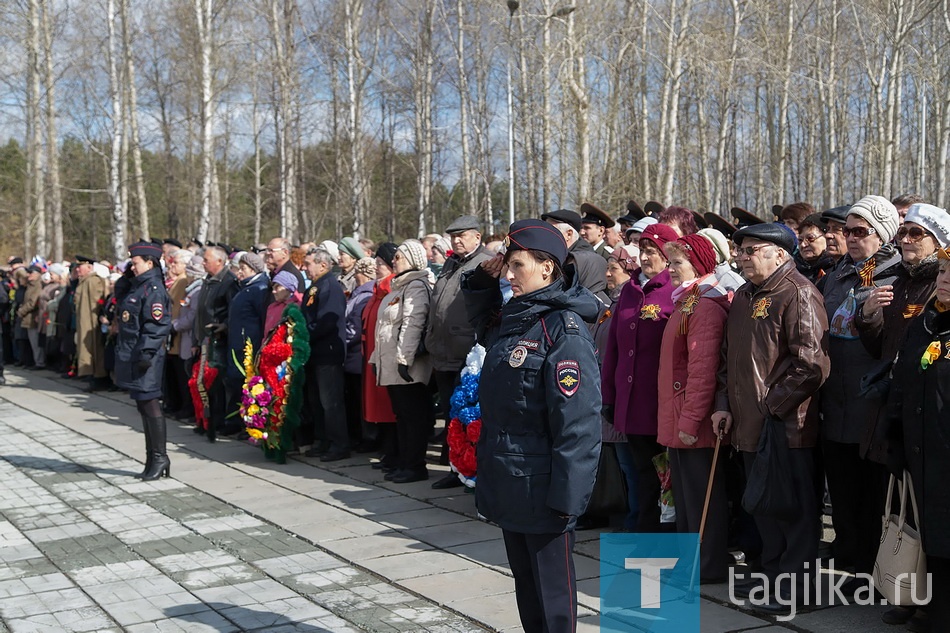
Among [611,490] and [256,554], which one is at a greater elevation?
[611,490]

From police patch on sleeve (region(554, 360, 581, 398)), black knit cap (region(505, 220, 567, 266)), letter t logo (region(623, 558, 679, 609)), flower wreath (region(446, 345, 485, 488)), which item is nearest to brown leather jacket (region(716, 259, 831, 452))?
letter t logo (region(623, 558, 679, 609))

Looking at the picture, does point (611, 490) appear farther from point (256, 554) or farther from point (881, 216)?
point (881, 216)

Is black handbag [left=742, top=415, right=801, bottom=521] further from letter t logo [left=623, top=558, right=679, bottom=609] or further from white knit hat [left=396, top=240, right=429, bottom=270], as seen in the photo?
white knit hat [left=396, top=240, right=429, bottom=270]

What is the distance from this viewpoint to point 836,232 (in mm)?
6410

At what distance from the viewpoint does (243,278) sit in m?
11.2

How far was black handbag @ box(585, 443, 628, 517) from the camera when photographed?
7.02m

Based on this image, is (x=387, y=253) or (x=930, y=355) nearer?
(x=930, y=355)

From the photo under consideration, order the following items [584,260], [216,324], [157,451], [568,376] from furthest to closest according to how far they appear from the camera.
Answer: [216,324] < [157,451] < [584,260] < [568,376]

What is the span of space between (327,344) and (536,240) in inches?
227

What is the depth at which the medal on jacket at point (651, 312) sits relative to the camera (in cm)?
627

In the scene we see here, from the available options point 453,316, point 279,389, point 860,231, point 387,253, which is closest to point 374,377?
point 279,389

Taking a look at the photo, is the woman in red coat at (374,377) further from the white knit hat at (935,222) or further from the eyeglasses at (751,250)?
the white knit hat at (935,222)

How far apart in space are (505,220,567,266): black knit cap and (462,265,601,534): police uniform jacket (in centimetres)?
15

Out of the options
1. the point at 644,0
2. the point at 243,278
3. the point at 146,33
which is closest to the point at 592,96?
the point at 644,0
